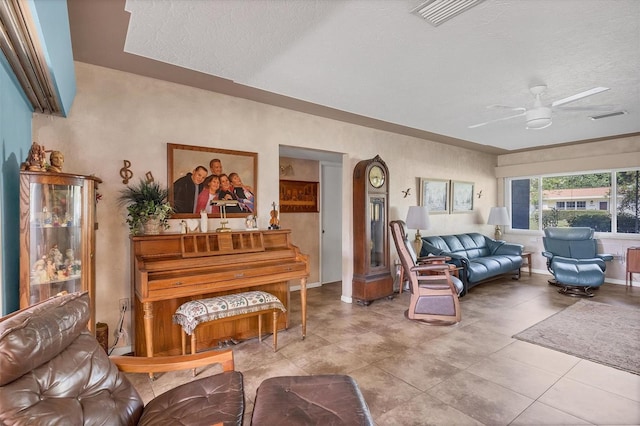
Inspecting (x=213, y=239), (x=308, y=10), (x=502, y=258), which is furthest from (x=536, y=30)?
(x=502, y=258)

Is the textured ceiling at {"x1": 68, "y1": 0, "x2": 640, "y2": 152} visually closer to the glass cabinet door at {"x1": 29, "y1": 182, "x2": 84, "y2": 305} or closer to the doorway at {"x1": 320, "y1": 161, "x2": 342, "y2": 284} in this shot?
the glass cabinet door at {"x1": 29, "y1": 182, "x2": 84, "y2": 305}

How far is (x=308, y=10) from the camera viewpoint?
1.98m

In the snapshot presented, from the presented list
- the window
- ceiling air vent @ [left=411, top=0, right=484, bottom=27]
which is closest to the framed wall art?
ceiling air vent @ [left=411, top=0, right=484, bottom=27]

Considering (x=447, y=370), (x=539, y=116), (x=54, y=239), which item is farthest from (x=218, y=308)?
(x=539, y=116)

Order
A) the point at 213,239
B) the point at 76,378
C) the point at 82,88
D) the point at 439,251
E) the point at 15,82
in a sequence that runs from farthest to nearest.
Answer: the point at 439,251 → the point at 213,239 → the point at 82,88 → the point at 15,82 → the point at 76,378

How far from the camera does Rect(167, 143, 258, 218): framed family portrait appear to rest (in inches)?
128

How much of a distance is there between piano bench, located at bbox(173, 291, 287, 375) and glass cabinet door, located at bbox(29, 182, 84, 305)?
818 millimetres

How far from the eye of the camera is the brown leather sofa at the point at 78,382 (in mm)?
1179

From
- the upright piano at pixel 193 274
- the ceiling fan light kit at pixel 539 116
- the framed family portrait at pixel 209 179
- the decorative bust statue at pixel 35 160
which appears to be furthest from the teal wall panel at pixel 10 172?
the ceiling fan light kit at pixel 539 116

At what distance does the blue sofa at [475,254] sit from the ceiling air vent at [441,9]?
3.96m

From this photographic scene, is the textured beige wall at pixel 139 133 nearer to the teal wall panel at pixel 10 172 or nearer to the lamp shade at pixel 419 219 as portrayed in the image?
the teal wall panel at pixel 10 172

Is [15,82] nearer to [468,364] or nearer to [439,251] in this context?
[468,364]

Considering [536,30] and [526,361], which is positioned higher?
[536,30]

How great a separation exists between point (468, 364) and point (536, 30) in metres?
2.70
